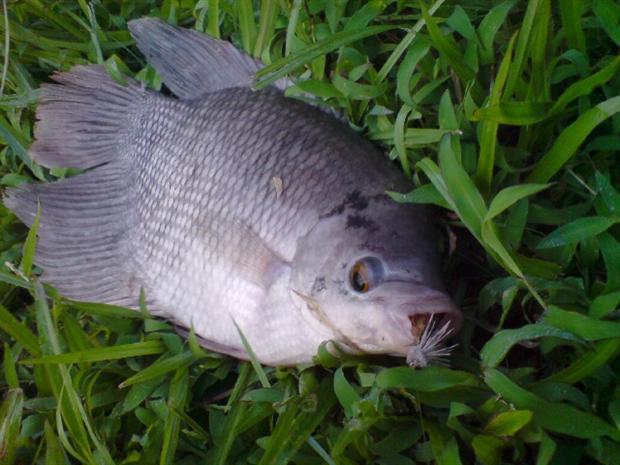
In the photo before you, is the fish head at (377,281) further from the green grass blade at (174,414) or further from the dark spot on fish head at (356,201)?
the green grass blade at (174,414)

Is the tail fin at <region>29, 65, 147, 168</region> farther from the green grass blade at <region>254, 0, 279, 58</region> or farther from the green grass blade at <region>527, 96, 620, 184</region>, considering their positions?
the green grass blade at <region>527, 96, 620, 184</region>

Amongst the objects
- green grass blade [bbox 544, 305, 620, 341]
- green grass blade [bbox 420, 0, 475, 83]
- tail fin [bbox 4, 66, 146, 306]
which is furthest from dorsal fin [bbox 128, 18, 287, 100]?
green grass blade [bbox 544, 305, 620, 341]

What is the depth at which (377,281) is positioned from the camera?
151 centimetres

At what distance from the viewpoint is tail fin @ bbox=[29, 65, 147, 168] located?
7.49 ft

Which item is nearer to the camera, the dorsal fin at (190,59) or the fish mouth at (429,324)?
the fish mouth at (429,324)

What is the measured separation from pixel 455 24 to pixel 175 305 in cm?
124

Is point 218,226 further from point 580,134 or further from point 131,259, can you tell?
point 580,134

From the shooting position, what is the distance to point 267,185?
1.76 metres

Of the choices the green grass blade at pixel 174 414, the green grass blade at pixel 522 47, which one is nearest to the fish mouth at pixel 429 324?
the green grass blade at pixel 522 47

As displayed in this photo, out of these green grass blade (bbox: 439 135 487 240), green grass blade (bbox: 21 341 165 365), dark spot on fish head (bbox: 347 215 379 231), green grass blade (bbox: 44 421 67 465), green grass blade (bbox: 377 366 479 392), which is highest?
green grass blade (bbox: 439 135 487 240)

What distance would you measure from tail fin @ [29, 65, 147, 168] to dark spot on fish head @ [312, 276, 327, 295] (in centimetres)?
108

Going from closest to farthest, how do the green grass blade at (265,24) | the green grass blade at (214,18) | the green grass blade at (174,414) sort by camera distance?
the green grass blade at (174,414) < the green grass blade at (265,24) < the green grass blade at (214,18)

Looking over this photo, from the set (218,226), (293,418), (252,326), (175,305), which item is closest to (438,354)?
(293,418)

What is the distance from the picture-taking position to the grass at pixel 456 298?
1.52m
